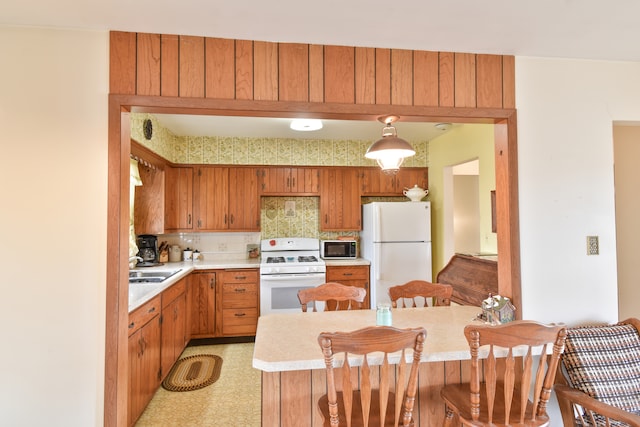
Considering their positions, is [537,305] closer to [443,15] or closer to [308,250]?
[443,15]

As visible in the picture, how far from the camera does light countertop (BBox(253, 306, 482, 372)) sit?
1360mm

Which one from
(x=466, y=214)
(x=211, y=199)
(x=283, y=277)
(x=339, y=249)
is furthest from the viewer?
(x=466, y=214)

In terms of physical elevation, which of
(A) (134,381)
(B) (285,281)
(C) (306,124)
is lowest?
(A) (134,381)

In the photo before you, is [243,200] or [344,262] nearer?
[344,262]

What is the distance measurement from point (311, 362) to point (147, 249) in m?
3.06

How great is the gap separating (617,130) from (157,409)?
13.5 ft

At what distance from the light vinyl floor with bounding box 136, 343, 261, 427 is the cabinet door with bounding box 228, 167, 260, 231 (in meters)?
1.66

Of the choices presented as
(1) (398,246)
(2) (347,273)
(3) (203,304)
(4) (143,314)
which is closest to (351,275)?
(2) (347,273)

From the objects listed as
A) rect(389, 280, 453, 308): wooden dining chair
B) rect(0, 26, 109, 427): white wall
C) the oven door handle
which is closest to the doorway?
the oven door handle

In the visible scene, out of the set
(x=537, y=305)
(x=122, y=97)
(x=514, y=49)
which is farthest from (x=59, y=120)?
(x=537, y=305)

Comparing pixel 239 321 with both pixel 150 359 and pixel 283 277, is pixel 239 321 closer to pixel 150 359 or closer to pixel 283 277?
pixel 283 277

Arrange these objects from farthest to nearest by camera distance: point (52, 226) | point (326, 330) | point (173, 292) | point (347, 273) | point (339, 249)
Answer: point (339, 249) < point (347, 273) < point (173, 292) < point (326, 330) < point (52, 226)

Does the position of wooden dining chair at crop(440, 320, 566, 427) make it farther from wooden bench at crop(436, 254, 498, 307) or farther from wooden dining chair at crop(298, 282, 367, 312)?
wooden bench at crop(436, 254, 498, 307)

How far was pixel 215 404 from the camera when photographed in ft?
8.07
